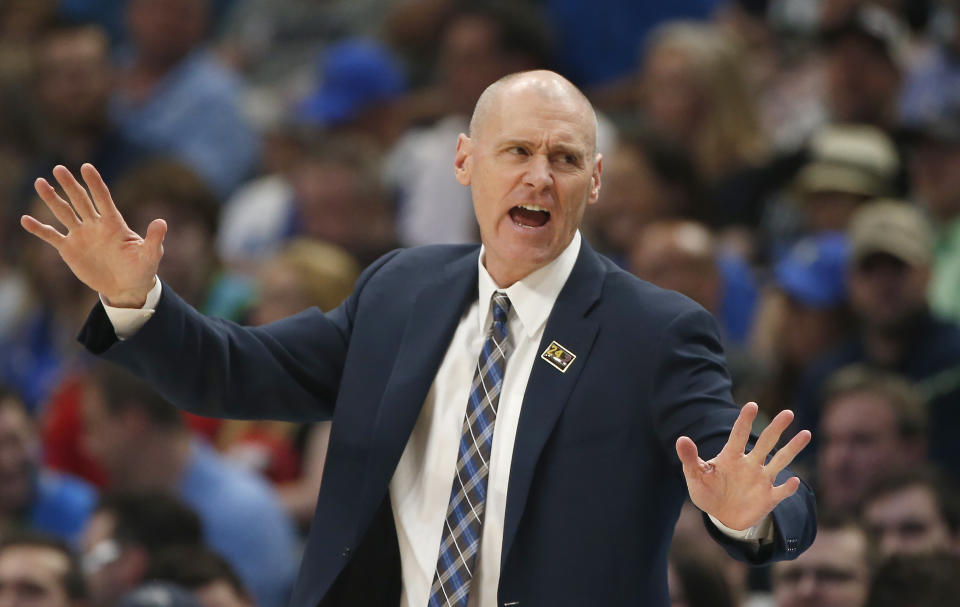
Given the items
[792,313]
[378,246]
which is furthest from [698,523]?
[378,246]

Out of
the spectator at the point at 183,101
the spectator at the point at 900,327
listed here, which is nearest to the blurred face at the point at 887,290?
the spectator at the point at 900,327

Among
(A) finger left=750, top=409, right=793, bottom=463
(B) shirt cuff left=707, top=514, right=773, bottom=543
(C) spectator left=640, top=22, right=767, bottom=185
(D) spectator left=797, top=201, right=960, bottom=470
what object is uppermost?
Answer: (C) spectator left=640, top=22, right=767, bottom=185

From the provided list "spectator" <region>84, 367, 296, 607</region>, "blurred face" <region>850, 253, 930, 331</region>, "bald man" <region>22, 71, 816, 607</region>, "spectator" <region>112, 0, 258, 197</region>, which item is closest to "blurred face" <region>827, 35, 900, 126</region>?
"blurred face" <region>850, 253, 930, 331</region>

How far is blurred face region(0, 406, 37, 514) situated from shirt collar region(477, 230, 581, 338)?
347cm

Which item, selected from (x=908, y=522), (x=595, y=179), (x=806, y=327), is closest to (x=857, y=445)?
(x=908, y=522)

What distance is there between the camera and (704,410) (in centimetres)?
278

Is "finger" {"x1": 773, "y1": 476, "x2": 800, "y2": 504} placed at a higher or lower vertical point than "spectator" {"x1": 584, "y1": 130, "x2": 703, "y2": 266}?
lower

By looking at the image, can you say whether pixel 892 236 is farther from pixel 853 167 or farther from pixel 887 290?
pixel 853 167

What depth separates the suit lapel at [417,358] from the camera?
291 centimetres

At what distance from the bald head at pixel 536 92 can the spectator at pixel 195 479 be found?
10.3 feet

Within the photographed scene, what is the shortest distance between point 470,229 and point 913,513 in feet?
9.74

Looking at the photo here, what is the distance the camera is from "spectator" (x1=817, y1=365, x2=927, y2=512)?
5.63 meters

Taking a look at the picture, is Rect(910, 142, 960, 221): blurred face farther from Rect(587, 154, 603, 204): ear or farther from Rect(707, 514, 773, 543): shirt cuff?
Rect(707, 514, 773, 543): shirt cuff

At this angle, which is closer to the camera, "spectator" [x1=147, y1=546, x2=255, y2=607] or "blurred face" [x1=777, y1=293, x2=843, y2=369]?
"spectator" [x1=147, y1=546, x2=255, y2=607]
